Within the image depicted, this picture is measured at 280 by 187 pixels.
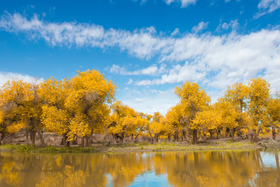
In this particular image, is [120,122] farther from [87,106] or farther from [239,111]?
[239,111]

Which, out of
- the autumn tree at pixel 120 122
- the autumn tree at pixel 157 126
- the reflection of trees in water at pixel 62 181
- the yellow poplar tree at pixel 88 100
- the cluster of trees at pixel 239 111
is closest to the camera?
the reflection of trees in water at pixel 62 181

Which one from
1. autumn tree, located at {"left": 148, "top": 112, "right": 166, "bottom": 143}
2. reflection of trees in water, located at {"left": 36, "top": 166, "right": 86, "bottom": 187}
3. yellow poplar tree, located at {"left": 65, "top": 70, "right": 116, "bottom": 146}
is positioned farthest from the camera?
autumn tree, located at {"left": 148, "top": 112, "right": 166, "bottom": 143}

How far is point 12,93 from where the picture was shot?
2805 cm

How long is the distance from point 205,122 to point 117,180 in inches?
1145

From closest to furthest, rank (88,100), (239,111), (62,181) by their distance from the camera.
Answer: (62,181), (88,100), (239,111)

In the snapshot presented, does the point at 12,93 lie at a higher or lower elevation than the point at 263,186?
higher

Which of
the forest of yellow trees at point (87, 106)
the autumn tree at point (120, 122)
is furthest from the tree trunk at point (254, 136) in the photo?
the autumn tree at point (120, 122)

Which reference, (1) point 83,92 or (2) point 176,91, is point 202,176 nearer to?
(1) point 83,92

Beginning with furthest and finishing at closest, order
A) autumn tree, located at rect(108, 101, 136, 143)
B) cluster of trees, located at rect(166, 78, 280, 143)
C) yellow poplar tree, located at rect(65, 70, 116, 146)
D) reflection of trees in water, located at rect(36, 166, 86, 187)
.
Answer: autumn tree, located at rect(108, 101, 136, 143)
cluster of trees, located at rect(166, 78, 280, 143)
yellow poplar tree, located at rect(65, 70, 116, 146)
reflection of trees in water, located at rect(36, 166, 86, 187)

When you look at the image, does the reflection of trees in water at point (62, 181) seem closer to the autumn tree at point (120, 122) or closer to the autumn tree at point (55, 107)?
the autumn tree at point (55, 107)

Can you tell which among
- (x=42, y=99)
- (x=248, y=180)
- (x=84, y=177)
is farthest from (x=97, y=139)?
(x=248, y=180)

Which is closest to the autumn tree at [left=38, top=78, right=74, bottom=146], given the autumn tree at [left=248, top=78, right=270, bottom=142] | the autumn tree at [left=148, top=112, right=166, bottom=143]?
the autumn tree at [left=148, top=112, right=166, bottom=143]

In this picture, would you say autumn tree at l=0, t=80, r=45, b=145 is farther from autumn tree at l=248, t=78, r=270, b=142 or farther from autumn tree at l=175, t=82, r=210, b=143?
autumn tree at l=248, t=78, r=270, b=142

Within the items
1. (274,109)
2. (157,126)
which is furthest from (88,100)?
(274,109)
